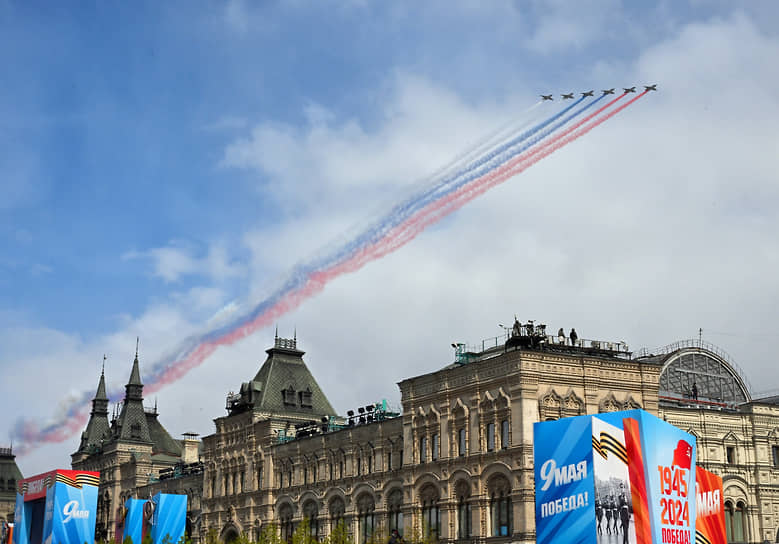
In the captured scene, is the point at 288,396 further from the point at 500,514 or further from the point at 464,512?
the point at 500,514

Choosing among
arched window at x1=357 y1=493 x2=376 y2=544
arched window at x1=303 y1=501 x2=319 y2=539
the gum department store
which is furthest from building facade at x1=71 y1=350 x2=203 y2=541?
arched window at x1=357 y1=493 x2=376 y2=544

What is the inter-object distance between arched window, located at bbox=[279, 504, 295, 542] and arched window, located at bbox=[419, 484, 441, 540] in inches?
846

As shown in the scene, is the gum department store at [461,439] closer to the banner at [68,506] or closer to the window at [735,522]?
the window at [735,522]

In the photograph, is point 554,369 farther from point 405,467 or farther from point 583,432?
point 583,432

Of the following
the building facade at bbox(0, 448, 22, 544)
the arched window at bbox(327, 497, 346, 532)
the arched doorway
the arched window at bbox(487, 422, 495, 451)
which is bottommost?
the arched doorway

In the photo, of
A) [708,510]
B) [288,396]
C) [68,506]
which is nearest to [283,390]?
[288,396]

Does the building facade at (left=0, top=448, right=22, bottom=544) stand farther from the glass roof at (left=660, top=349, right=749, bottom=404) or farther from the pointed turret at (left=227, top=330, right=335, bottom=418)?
the glass roof at (left=660, top=349, right=749, bottom=404)

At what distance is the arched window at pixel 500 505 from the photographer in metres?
76.2

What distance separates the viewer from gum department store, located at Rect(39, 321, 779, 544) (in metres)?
77.4

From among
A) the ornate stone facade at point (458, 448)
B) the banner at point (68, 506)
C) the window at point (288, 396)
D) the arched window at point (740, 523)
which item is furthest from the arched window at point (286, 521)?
the arched window at point (740, 523)

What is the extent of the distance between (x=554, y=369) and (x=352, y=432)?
24.9 m

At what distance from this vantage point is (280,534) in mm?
103312

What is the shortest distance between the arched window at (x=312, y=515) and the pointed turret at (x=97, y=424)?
7069cm

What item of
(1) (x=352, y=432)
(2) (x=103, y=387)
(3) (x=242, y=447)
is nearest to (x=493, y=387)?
(1) (x=352, y=432)
